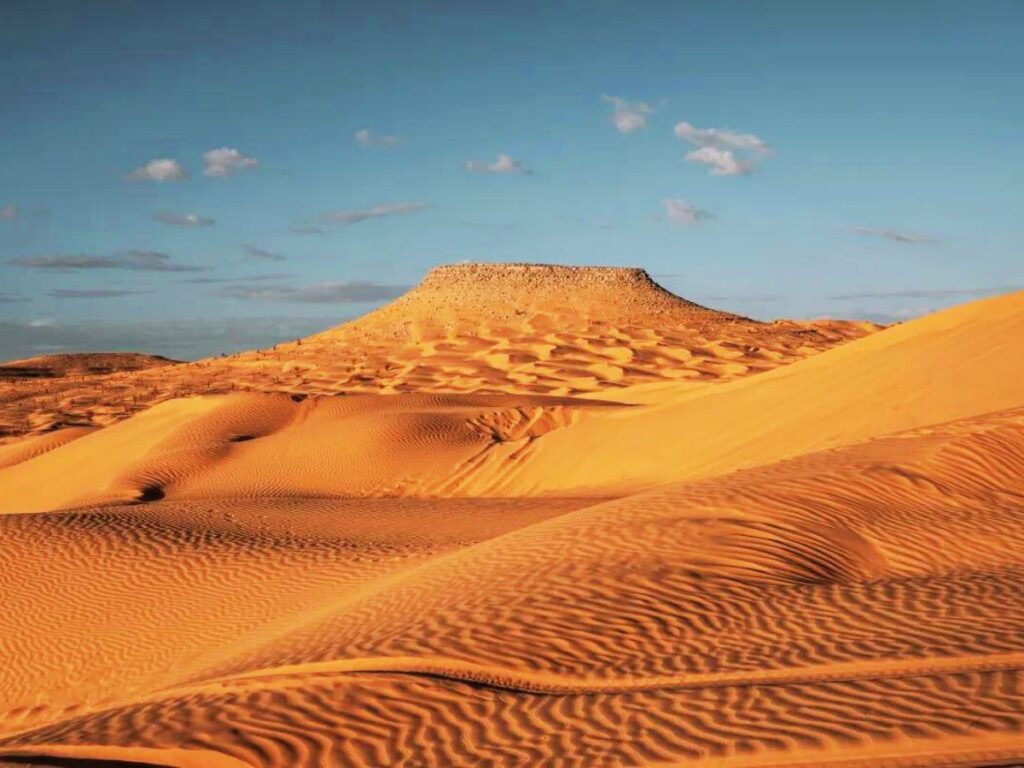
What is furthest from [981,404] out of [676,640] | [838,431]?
[676,640]

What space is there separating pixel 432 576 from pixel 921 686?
4553 millimetres

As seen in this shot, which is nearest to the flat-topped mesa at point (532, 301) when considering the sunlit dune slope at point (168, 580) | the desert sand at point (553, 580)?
the desert sand at point (553, 580)

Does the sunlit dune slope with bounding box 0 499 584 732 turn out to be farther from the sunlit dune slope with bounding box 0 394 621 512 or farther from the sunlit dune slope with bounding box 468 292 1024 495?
the sunlit dune slope with bounding box 0 394 621 512

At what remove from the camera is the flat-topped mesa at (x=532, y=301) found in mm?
57494

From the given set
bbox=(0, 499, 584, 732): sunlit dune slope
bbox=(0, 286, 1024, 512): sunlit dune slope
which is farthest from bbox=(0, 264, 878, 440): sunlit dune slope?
bbox=(0, 499, 584, 732): sunlit dune slope

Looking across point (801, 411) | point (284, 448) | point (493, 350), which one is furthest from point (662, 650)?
point (493, 350)

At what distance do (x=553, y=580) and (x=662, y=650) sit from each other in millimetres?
1588

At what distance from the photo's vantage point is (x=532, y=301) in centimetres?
6291

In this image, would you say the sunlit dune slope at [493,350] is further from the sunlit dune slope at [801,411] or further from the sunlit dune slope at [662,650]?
the sunlit dune slope at [662,650]

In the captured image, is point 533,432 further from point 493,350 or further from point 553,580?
point 493,350

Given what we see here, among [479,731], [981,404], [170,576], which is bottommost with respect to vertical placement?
[170,576]

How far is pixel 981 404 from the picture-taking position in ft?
47.4

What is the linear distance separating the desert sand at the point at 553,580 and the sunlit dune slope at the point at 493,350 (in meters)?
12.4

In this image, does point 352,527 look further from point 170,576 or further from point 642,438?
point 642,438
